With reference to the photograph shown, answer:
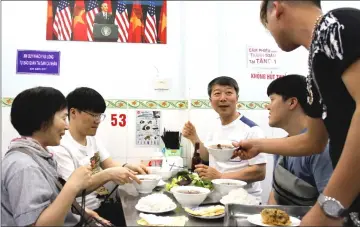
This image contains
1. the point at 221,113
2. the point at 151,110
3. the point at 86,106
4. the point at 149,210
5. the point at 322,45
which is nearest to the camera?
the point at 322,45

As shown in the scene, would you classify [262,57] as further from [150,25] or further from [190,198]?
[190,198]

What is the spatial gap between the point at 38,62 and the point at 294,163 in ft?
7.65

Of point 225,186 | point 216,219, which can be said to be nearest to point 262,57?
point 225,186

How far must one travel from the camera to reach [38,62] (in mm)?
2906

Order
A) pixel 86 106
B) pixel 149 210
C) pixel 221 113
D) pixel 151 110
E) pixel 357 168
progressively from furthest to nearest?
pixel 151 110 < pixel 221 113 < pixel 86 106 < pixel 149 210 < pixel 357 168

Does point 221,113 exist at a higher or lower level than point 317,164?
A: higher

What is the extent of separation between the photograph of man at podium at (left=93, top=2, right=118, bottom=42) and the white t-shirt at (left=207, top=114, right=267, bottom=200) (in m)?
1.35

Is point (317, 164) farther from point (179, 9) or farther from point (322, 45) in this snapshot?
point (179, 9)

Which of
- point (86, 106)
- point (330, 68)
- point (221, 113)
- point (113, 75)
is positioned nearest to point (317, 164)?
point (330, 68)

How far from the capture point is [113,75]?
119 inches

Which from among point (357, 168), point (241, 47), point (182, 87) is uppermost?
point (241, 47)

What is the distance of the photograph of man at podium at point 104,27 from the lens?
9.85ft

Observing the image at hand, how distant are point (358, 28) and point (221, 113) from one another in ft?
5.42

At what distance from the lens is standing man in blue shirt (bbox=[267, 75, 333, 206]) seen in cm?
144
